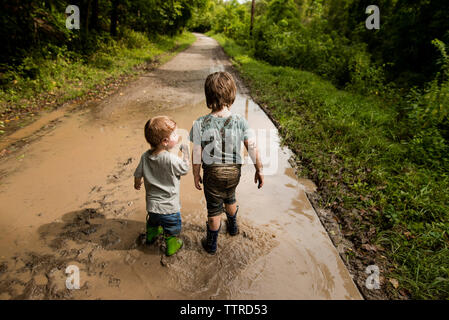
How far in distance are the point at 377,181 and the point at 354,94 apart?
5.20 meters

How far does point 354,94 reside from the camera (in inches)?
310

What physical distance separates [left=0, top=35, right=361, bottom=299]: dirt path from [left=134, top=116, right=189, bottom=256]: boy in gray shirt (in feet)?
1.55

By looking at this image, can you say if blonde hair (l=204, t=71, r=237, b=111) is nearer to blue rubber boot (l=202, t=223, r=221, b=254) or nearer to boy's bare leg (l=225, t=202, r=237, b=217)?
boy's bare leg (l=225, t=202, r=237, b=217)

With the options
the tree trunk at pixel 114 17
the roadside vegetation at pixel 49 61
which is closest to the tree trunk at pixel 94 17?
the roadside vegetation at pixel 49 61

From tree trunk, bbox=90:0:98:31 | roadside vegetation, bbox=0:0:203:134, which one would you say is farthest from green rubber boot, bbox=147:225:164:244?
tree trunk, bbox=90:0:98:31

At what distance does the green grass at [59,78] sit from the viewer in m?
5.79

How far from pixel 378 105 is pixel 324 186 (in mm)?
4718

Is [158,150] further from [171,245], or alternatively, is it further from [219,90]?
[171,245]

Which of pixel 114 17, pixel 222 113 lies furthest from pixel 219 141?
pixel 114 17

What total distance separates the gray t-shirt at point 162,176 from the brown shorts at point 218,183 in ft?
0.73

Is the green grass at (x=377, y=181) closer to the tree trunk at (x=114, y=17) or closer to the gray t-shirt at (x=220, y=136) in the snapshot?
the gray t-shirt at (x=220, y=136)

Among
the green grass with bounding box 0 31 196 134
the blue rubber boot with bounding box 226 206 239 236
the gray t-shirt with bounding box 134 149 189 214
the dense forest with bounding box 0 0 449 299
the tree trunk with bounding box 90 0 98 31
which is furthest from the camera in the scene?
the tree trunk with bounding box 90 0 98 31

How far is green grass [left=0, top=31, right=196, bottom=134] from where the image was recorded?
579 centimetres
